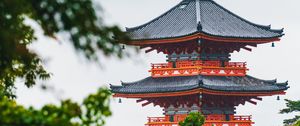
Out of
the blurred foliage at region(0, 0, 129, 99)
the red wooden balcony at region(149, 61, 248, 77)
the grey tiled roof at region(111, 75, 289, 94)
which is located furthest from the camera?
the red wooden balcony at region(149, 61, 248, 77)

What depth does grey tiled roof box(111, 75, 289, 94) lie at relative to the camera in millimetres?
53719

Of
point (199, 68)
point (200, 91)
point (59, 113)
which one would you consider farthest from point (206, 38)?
point (59, 113)

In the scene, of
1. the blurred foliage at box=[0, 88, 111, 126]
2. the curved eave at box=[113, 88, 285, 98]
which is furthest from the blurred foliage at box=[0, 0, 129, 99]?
the curved eave at box=[113, 88, 285, 98]

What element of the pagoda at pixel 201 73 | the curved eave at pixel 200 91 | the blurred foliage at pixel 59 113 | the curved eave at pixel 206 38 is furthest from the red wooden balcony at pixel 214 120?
the blurred foliage at pixel 59 113

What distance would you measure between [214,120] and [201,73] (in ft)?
9.69

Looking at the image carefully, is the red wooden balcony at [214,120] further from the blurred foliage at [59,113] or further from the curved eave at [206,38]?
the blurred foliage at [59,113]

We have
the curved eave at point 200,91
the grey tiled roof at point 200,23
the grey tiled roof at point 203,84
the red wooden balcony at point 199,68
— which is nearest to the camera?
the curved eave at point 200,91

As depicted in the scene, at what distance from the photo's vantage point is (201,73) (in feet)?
179

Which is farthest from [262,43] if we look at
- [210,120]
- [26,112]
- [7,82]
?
[26,112]

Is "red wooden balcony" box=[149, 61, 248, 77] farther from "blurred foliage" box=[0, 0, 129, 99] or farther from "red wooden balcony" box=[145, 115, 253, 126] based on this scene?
"blurred foliage" box=[0, 0, 129, 99]

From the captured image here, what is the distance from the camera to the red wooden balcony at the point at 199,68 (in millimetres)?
54719

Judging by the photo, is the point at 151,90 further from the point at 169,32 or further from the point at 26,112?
the point at 26,112

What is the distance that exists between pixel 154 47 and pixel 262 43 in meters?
6.70

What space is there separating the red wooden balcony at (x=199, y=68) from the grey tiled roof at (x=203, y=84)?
0.28 meters
